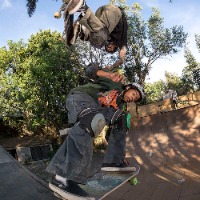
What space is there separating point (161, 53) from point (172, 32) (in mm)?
2486

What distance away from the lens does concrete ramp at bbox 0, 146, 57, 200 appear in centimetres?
423

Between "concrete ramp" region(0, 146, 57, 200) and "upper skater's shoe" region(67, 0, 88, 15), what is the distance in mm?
2955

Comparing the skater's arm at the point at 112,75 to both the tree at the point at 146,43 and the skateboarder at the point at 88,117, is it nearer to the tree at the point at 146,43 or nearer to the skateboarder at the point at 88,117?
the skateboarder at the point at 88,117

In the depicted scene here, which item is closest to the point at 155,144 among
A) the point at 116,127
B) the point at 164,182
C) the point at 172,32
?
the point at 164,182

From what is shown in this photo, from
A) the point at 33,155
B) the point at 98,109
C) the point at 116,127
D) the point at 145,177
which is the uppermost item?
the point at 98,109

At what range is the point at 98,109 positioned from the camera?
9.06 ft

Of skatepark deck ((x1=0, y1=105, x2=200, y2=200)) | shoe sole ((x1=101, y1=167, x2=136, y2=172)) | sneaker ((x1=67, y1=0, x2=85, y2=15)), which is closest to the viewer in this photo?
sneaker ((x1=67, y1=0, x2=85, y2=15))

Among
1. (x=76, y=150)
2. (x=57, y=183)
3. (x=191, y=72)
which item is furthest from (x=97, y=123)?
(x=191, y=72)

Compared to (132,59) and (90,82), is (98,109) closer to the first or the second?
(90,82)

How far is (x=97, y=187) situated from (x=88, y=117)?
86 cm

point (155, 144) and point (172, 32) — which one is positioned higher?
point (172, 32)

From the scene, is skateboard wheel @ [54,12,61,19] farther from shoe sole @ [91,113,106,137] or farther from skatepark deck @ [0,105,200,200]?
skatepark deck @ [0,105,200,200]

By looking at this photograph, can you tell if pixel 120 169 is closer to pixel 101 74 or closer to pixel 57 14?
pixel 101 74

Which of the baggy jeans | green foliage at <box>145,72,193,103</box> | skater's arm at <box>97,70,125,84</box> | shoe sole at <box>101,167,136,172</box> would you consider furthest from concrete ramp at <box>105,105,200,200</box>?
green foliage at <box>145,72,193,103</box>
